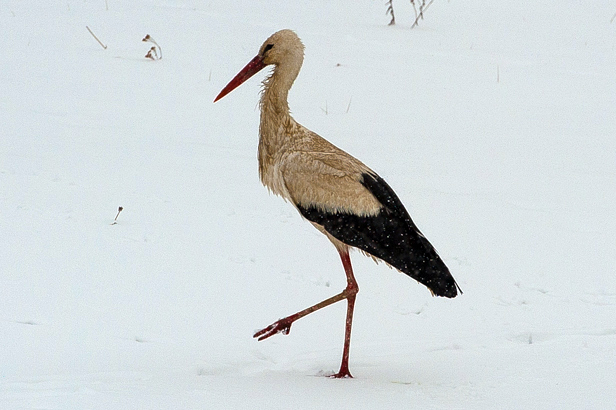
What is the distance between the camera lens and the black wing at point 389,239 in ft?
15.9

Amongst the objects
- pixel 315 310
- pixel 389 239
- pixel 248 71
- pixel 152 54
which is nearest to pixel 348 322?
pixel 315 310

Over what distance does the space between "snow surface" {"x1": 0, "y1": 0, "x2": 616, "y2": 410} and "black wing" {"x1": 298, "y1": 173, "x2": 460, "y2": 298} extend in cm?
60

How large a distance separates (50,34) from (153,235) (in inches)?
279

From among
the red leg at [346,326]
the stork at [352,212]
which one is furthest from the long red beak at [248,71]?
the red leg at [346,326]

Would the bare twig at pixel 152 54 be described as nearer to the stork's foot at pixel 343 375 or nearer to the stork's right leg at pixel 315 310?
the stork's right leg at pixel 315 310

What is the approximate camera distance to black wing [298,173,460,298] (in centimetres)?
486

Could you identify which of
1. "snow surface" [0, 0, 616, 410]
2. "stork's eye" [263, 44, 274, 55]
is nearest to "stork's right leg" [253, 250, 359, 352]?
"snow surface" [0, 0, 616, 410]

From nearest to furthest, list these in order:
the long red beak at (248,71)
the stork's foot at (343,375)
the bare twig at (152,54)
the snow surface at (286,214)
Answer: the snow surface at (286,214)
the stork's foot at (343,375)
the long red beak at (248,71)
the bare twig at (152,54)

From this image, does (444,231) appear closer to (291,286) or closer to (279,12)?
(291,286)

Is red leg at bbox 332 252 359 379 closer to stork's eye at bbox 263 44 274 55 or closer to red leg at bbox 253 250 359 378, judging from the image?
red leg at bbox 253 250 359 378

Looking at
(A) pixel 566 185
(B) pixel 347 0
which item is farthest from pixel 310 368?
(B) pixel 347 0

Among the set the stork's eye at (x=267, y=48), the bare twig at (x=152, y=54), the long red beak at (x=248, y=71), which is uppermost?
the stork's eye at (x=267, y=48)

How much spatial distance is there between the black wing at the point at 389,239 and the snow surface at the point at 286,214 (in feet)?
1.96

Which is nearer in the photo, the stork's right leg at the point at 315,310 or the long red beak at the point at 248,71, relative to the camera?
the stork's right leg at the point at 315,310
